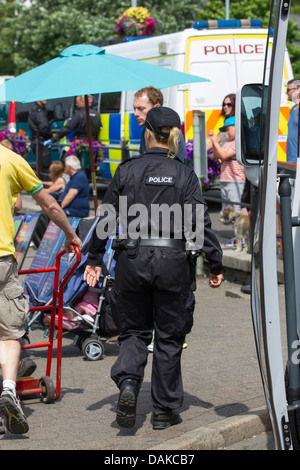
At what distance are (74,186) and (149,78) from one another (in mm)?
2648

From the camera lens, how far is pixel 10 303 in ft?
15.3

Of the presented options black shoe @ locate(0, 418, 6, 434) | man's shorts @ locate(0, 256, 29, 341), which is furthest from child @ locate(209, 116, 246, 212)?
black shoe @ locate(0, 418, 6, 434)

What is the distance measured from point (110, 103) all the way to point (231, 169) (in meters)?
5.43

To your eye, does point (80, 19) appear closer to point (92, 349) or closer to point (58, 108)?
point (58, 108)

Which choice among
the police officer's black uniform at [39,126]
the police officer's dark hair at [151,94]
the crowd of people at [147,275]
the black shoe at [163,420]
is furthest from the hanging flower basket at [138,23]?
the black shoe at [163,420]

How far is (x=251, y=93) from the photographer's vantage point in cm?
416

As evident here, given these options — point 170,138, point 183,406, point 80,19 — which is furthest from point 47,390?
point 80,19

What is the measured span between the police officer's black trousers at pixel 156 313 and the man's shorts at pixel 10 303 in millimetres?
584

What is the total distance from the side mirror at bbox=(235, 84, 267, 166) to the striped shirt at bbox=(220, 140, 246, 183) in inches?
222

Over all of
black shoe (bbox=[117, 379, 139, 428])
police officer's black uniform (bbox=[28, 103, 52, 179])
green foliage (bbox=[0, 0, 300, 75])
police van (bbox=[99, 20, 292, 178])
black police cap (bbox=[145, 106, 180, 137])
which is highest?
green foliage (bbox=[0, 0, 300, 75])

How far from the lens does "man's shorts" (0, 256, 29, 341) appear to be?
4613 millimetres

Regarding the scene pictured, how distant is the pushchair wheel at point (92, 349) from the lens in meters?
6.24

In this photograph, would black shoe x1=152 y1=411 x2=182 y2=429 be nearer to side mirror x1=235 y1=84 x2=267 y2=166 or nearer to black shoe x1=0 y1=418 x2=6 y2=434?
black shoe x1=0 y1=418 x2=6 y2=434

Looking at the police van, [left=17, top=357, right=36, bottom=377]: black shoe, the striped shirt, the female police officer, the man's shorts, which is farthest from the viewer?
the police van
